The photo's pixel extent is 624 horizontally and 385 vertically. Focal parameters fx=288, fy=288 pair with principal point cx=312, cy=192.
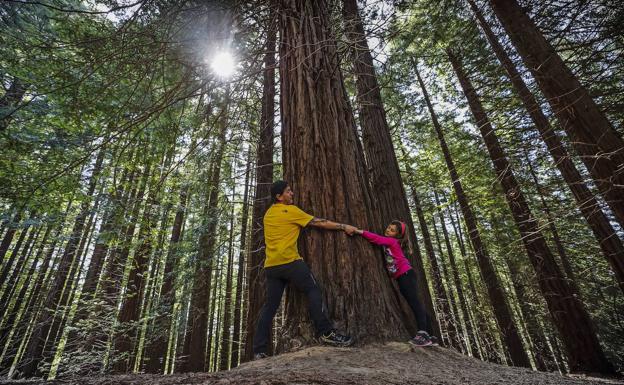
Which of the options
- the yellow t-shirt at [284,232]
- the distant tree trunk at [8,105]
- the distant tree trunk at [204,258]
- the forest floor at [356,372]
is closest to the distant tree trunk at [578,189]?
the yellow t-shirt at [284,232]

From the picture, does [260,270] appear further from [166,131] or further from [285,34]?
[285,34]

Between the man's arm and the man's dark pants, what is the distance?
355mm

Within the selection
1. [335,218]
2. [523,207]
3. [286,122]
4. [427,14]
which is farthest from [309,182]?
[523,207]

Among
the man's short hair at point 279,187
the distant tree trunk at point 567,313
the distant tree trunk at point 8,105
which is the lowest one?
the distant tree trunk at point 567,313

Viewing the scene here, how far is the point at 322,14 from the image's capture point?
3564mm

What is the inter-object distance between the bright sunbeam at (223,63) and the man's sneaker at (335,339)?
3387 mm

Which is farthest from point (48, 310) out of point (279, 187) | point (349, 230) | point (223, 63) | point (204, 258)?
point (349, 230)

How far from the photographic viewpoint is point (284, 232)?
2.74 metres

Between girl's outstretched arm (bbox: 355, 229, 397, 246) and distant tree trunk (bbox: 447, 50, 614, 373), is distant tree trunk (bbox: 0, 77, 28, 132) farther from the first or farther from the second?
distant tree trunk (bbox: 447, 50, 614, 373)

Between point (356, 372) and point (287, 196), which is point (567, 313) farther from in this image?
point (356, 372)

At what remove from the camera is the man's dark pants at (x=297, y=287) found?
221 cm

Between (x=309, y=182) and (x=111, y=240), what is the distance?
4.49 meters

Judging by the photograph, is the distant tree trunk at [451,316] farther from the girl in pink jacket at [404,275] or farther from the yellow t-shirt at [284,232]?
the yellow t-shirt at [284,232]

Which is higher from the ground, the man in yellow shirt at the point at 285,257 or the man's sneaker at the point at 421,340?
the man in yellow shirt at the point at 285,257
